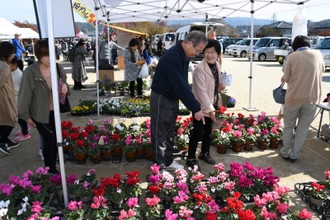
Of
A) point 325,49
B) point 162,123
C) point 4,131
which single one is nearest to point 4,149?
point 4,131

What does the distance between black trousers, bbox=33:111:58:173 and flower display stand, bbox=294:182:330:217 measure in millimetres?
3118

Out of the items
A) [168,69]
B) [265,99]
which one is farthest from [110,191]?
[265,99]

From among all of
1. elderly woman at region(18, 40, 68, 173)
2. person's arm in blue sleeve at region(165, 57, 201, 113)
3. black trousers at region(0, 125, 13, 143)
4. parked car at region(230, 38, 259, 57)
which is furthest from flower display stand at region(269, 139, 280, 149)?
parked car at region(230, 38, 259, 57)

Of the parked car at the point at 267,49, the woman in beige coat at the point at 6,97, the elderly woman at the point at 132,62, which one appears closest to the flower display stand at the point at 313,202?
the woman in beige coat at the point at 6,97

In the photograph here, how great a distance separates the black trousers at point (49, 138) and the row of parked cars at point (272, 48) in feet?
48.9

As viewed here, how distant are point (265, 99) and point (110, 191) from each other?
6790 mm

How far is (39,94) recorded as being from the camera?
10.9 ft

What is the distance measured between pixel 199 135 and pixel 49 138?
199 cm

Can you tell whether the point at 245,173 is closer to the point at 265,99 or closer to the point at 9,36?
the point at 265,99

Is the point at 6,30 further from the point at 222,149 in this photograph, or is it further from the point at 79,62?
the point at 222,149

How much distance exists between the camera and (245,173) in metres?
3.51

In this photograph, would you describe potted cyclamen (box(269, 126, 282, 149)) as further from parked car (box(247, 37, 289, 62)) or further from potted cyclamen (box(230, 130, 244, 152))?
parked car (box(247, 37, 289, 62))

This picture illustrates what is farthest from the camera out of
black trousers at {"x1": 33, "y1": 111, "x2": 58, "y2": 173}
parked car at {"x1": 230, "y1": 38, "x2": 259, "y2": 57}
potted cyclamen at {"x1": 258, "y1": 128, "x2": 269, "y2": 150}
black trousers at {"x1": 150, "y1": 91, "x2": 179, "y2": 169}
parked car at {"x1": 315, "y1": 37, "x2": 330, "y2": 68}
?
parked car at {"x1": 230, "y1": 38, "x2": 259, "y2": 57}

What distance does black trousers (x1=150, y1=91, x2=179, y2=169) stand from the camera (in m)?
3.63
